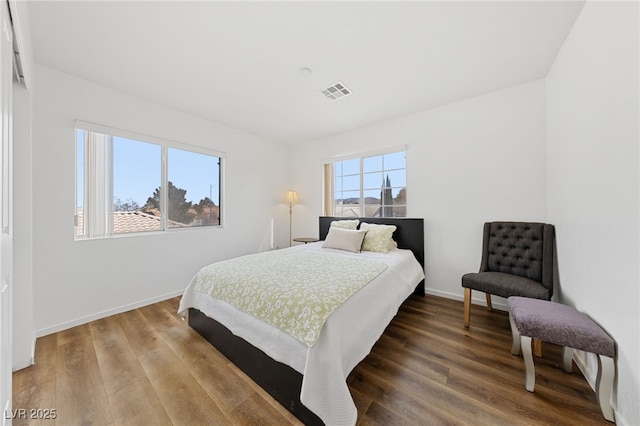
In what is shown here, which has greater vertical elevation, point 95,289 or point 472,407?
point 95,289

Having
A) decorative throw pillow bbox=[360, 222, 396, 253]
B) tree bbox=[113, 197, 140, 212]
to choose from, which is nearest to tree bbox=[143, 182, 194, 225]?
tree bbox=[113, 197, 140, 212]

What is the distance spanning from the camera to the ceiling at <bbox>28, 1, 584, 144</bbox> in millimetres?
1596

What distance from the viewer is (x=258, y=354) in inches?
60.7

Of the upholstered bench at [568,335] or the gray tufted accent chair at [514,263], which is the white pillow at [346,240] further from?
the upholstered bench at [568,335]

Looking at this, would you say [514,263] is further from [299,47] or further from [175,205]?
[175,205]

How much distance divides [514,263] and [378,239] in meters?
1.39

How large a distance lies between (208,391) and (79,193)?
244 centimetres

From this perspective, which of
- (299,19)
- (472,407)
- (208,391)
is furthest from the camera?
(299,19)

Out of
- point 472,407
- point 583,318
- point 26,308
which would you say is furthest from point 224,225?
point 583,318

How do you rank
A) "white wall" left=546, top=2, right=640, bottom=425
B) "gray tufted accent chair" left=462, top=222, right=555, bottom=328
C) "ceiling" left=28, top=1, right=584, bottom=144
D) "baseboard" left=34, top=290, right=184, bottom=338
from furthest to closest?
"baseboard" left=34, top=290, right=184, bottom=338 < "gray tufted accent chair" left=462, top=222, right=555, bottom=328 < "ceiling" left=28, top=1, right=584, bottom=144 < "white wall" left=546, top=2, right=640, bottom=425

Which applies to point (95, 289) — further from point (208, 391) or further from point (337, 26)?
point (337, 26)

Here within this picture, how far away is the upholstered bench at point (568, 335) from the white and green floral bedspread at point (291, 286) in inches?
39.2

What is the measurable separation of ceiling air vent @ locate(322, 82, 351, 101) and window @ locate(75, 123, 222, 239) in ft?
6.39

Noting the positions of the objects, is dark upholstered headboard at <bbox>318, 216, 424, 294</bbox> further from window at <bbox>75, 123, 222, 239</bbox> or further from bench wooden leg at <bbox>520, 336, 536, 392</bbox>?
window at <bbox>75, 123, 222, 239</bbox>
